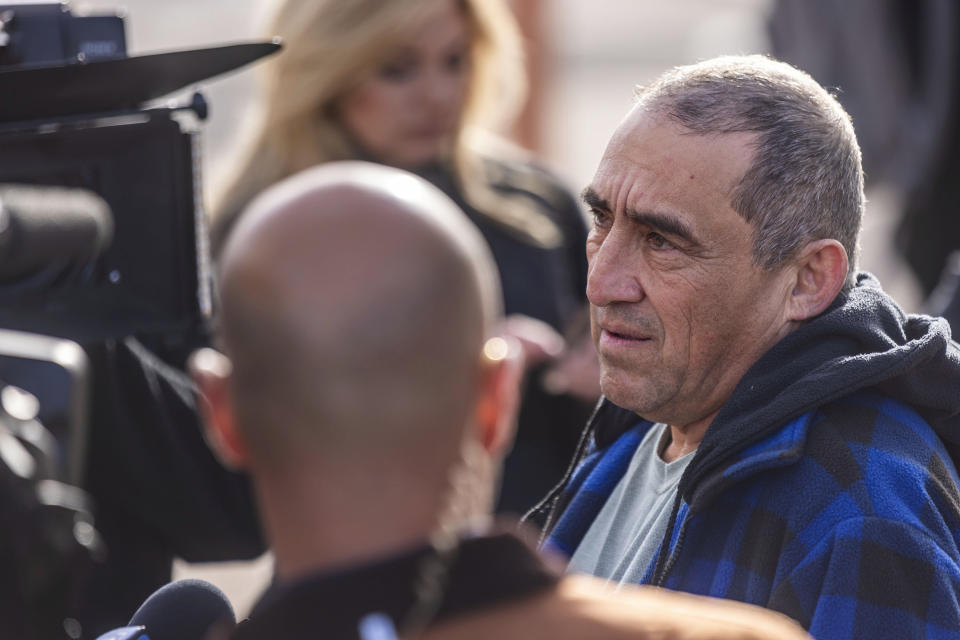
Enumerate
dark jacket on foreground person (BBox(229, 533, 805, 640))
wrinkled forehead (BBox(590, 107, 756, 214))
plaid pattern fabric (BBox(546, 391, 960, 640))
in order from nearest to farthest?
dark jacket on foreground person (BBox(229, 533, 805, 640))
plaid pattern fabric (BBox(546, 391, 960, 640))
wrinkled forehead (BBox(590, 107, 756, 214))

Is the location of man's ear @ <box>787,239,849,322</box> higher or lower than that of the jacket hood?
higher

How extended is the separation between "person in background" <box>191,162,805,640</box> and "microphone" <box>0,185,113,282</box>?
570 millimetres

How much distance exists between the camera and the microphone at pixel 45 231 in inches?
65.5

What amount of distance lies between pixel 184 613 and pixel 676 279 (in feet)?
3.05

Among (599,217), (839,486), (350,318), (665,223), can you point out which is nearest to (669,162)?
(665,223)

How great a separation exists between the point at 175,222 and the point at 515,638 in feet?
4.52

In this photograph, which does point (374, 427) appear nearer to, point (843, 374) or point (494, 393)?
point (494, 393)

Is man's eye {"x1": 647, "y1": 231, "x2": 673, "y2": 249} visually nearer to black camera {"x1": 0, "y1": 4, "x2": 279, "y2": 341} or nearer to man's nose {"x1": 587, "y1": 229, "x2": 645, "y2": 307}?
man's nose {"x1": 587, "y1": 229, "x2": 645, "y2": 307}

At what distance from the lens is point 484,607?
1.17m

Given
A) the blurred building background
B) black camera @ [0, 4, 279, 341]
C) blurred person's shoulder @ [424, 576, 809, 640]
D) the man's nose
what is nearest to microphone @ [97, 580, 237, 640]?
blurred person's shoulder @ [424, 576, 809, 640]

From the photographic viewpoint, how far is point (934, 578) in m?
1.74

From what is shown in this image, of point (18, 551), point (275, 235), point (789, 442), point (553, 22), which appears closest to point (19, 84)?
point (18, 551)

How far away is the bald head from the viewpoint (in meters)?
1.16

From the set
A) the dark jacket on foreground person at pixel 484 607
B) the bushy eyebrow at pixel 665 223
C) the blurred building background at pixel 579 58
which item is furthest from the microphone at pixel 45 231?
the blurred building background at pixel 579 58
